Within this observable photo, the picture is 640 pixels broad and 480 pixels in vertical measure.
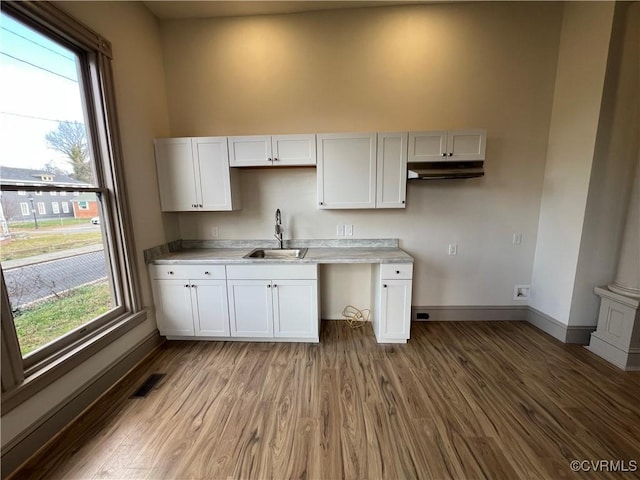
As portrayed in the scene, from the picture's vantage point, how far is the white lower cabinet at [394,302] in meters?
2.46

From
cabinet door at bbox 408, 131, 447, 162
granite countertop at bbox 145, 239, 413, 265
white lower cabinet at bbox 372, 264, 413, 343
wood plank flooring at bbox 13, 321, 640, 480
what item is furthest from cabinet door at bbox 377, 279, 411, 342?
cabinet door at bbox 408, 131, 447, 162

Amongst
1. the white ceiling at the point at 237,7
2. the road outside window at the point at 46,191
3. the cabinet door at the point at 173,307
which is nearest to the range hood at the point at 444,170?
the white ceiling at the point at 237,7

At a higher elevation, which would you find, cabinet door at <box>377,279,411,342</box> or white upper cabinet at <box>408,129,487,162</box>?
white upper cabinet at <box>408,129,487,162</box>

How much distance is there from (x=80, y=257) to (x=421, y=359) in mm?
3030

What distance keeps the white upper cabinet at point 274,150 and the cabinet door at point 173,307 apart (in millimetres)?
1436

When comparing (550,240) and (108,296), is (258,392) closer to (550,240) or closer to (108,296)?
(108,296)

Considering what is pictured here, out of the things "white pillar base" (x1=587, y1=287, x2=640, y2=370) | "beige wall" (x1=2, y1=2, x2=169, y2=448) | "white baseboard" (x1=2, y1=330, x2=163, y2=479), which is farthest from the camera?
"white pillar base" (x1=587, y1=287, x2=640, y2=370)

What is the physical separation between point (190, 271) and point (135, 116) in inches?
62.0

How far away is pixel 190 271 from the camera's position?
253cm

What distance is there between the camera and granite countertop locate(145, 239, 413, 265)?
248 centimetres

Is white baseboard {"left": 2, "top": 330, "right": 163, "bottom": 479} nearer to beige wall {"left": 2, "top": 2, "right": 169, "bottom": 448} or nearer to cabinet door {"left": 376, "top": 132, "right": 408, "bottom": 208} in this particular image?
beige wall {"left": 2, "top": 2, "right": 169, "bottom": 448}

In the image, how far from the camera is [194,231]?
3035 mm

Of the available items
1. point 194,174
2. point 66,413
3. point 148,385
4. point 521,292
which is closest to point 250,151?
point 194,174

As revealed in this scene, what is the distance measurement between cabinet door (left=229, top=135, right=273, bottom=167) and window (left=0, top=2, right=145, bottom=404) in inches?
38.0
